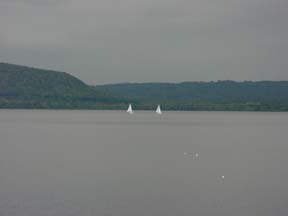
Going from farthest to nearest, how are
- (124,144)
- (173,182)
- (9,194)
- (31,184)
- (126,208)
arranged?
(124,144) → (173,182) → (31,184) → (9,194) → (126,208)

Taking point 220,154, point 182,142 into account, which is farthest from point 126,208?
point 182,142

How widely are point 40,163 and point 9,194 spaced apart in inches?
777

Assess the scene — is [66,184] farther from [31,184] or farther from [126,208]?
[126,208]

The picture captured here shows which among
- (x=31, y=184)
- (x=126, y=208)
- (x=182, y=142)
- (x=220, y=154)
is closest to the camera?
(x=126, y=208)

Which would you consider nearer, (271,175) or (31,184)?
(31,184)

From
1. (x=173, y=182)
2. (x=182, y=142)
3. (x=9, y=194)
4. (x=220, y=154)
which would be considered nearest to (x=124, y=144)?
(x=182, y=142)

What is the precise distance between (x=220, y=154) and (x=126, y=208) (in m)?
40.1

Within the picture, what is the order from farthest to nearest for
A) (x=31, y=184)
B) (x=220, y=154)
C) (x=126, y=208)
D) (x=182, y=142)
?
(x=182, y=142) < (x=220, y=154) < (x=31, y=184) < (x=126, y=208)

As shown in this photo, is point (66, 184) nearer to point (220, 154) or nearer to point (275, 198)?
point (275, 198)

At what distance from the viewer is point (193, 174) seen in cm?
5447

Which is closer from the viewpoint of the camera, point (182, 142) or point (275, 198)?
point (275, 198)

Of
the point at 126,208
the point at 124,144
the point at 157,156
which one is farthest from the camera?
the point at 124,144

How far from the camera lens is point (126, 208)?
37.0 m

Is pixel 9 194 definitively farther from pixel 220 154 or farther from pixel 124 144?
pixel 124 144
